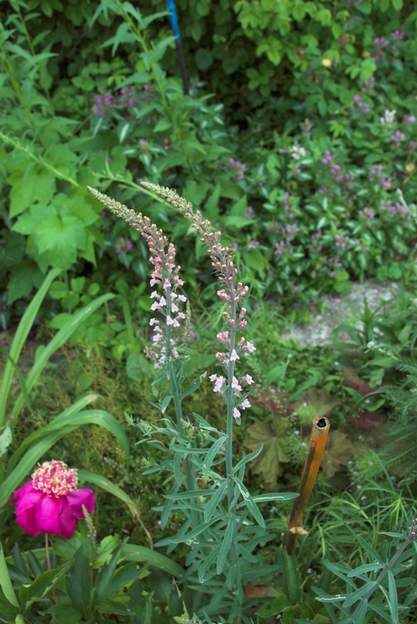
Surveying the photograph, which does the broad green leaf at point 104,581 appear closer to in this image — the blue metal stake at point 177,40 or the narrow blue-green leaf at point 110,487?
the narrow blue-green leaf at point 110,487

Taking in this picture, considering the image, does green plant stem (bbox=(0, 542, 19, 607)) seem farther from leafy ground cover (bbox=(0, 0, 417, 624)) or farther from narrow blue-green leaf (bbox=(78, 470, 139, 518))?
narrow blue-green leaf (bbox=(78, 470, 139, 518))

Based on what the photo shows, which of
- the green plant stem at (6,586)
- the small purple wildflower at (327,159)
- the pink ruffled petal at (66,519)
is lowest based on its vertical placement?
the green plant stem at (6,586)

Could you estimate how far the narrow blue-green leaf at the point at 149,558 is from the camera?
179 centimetres

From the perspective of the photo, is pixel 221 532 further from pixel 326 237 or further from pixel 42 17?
pixel 42 17

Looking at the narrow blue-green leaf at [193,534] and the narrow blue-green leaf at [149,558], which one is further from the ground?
the narrow blue-green leaf at [193,534]

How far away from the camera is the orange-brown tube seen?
1461 millimetres

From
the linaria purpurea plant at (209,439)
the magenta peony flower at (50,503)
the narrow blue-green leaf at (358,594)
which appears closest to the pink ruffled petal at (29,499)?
the magenta peony flower at (50,503)

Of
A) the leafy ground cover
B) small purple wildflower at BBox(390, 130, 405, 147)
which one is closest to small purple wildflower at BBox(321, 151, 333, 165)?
the leafy ground cover

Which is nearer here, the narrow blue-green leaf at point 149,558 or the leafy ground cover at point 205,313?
the leafy ground cover at point 205,313

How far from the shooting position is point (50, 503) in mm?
1567

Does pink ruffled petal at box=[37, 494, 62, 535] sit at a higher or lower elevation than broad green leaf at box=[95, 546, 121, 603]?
higher

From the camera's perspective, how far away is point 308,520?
2.25 m

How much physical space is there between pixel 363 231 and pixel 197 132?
918mm

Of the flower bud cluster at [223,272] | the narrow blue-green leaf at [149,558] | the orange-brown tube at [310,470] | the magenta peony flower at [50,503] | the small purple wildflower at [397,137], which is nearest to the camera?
the flower bud cluster at [223,272]
